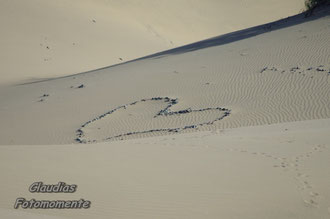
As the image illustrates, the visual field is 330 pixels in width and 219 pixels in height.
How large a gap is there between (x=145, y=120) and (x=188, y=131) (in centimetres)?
184

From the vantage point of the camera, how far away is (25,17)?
26797mm

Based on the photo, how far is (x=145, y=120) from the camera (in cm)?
1097

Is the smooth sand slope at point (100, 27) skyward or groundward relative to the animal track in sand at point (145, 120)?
skyward

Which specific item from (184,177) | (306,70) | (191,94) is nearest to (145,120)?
(191,94)

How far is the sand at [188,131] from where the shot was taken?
4.12 metres

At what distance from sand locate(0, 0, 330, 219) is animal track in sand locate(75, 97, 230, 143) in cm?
4

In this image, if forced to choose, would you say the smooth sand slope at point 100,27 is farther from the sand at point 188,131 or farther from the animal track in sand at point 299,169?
the animal track in sand at point 299,169

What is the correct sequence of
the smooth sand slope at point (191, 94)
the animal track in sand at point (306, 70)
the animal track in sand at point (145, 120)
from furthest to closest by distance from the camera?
the animal track in sand at point (306, 70) → the smooth sand slope at point (191, 94) → the animal track in sand at point (145, 120)

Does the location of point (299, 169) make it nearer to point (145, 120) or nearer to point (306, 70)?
point (145, 120)

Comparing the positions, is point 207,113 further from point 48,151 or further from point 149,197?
point 149,197

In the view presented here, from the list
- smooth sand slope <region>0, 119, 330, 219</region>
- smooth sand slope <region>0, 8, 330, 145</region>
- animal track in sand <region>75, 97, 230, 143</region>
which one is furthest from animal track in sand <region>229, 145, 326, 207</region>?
animal track in sand <region>75, 97, 230, 143</region>

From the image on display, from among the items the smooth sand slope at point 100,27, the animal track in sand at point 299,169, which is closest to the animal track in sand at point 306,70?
the animal track in sand at point 299,169

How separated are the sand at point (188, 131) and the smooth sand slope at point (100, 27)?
930 mm

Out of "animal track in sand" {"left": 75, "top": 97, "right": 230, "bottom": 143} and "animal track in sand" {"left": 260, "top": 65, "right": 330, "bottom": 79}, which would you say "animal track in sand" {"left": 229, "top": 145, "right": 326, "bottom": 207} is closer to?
"animal track in sand" {"left": 75, "top": 97, "right": 230, "bottom": 143}
